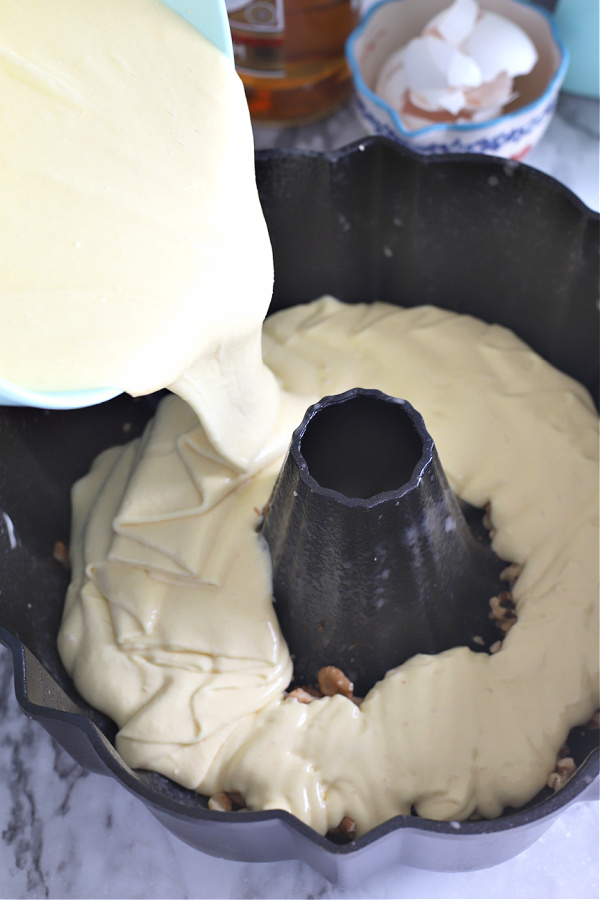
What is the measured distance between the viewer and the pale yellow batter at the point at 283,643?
81 centimetres

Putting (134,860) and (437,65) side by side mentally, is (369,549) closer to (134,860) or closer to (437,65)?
(134,860)

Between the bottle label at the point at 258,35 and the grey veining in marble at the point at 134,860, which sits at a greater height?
the bottle label at the point at 258,35

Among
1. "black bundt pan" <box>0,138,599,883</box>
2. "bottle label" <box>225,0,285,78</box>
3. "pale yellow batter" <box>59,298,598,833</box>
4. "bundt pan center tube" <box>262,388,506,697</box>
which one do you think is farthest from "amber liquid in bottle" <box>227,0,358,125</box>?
"bundt pan center tube" <box>262,388,506,697</box>

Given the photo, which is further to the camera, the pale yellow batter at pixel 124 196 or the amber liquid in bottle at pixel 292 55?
the amber liquid in bottle at pixel 292 55

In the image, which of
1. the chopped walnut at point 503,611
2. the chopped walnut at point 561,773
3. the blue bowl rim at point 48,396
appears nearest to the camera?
the blue bowl rim at point 48,396

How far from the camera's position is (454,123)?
→ 105 centimetres

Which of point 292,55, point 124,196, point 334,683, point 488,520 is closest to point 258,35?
point 292,55

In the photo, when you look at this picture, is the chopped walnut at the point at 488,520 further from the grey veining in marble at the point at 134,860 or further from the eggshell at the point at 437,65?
the eggshell at the point at 437,65

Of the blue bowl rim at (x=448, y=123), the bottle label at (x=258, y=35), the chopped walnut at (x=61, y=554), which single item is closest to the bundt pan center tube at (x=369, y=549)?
the chopped walnut at (x=61, y=554)

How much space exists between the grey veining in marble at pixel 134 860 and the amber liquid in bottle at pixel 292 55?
786mm

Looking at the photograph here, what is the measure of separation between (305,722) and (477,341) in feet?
1.50

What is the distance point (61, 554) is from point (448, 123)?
2.05 feet

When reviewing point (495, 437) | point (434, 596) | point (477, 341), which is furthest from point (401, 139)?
point (434, 596)

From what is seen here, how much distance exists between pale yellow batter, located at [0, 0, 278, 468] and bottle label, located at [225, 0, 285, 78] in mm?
357
